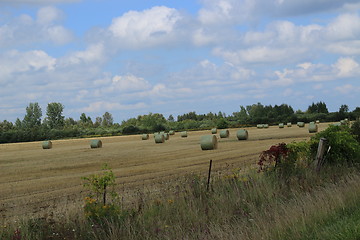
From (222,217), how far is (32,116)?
146233 mm

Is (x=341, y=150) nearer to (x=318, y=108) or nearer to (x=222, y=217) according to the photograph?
(x=222, y=217)

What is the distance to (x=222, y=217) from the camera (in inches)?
364

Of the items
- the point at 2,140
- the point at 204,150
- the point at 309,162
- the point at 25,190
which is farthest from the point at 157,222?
the point at 2,140

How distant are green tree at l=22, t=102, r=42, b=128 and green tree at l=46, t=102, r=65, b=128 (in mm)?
5499

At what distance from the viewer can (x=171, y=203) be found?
985 cm

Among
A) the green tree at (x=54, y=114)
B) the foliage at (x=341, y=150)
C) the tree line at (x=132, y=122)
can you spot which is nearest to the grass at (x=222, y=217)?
the foliage at (x=341, y=150)

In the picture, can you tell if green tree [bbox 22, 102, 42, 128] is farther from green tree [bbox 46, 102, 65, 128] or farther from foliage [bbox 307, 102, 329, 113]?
foliage [bbox 307, 102, 329, 113]

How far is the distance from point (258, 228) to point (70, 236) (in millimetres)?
3434

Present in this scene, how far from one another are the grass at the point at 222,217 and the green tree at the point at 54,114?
13706 cm

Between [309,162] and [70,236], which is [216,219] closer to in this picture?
[70,236]

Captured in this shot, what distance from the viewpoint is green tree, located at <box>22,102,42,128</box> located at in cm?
14588

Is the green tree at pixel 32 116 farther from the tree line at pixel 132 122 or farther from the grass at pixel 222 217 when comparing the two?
the grass at pixel 222 217

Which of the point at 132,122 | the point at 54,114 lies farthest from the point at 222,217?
the point at 132,122

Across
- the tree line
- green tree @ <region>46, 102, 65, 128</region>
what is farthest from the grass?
green tree @ <region>46, 102, 65, 128</region>
